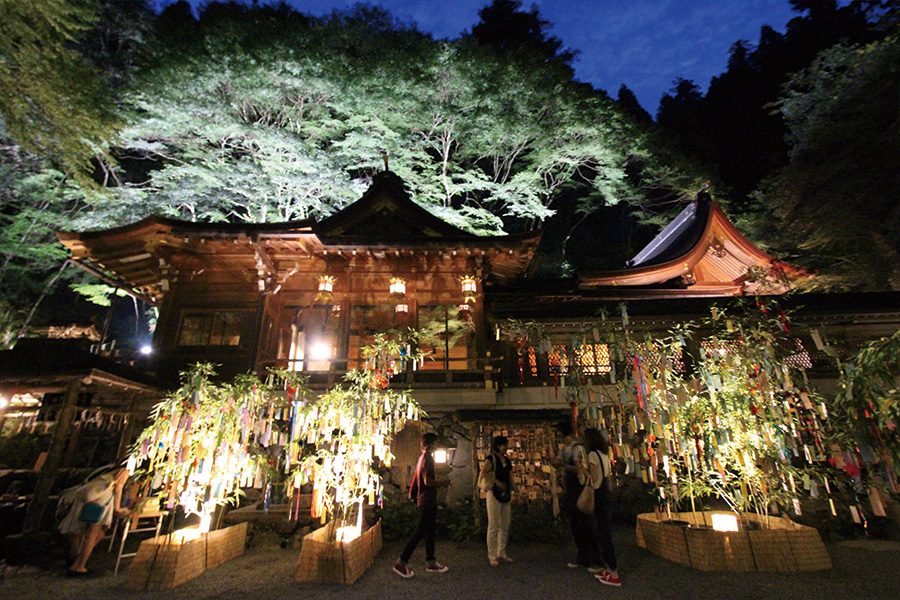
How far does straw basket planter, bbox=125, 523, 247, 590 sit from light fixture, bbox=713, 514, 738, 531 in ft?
26.5

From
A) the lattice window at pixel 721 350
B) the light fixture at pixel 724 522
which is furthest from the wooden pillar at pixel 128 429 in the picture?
the lattice window at pixel 721 350

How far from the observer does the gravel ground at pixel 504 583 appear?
18.0 feet

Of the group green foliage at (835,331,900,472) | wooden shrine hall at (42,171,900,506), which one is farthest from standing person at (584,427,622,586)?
wooden shrine hall at (42,171,900,506)

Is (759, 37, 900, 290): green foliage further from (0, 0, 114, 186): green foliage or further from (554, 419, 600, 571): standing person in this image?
(0, 0, 114, 186): green foliage

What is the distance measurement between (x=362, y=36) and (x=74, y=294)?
2103 centimetres

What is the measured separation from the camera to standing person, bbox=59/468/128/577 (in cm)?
639

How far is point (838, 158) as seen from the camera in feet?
49.9

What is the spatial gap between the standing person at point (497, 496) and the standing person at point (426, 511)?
73 centimetres

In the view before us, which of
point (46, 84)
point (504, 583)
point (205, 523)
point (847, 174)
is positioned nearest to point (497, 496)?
point (504, 583)

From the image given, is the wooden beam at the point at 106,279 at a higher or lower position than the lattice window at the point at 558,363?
higher

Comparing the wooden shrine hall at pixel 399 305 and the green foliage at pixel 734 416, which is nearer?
the green foliage at pixel 734 416

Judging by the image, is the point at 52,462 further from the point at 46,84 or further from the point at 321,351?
the point at 46,84

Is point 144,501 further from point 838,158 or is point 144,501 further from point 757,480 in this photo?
point 838,158

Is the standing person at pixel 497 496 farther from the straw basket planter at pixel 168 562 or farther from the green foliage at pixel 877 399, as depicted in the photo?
the straw basket planter at pixel 168 562
